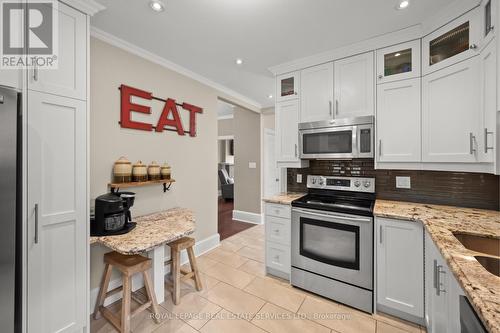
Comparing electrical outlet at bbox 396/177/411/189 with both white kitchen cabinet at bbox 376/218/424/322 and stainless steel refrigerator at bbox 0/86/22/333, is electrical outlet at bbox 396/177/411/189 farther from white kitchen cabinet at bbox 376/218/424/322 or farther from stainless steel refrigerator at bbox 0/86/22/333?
stainless steel refrigerator at bbox 0/86/22/333

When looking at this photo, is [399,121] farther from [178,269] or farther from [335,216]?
[178,269]

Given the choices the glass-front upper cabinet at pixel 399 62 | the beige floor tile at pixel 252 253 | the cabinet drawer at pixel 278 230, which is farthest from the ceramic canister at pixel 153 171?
the glass-front upper cabinet at pixel 399 62

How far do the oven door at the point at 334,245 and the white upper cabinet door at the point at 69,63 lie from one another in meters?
2.21

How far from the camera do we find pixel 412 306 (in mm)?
1773

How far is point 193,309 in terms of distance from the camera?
6.60 feet

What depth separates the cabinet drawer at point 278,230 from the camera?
2.43 meters

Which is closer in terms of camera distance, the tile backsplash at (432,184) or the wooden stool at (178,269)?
the tile backsplash at (432,184)

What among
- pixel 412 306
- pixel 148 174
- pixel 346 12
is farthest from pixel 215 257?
pixel 346 12

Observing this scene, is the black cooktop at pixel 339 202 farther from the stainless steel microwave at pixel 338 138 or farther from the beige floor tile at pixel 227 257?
the beige floor tile at pixel 227 257

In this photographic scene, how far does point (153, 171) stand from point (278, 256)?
68.5 inches

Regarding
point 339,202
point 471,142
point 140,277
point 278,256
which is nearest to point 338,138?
point 339,202

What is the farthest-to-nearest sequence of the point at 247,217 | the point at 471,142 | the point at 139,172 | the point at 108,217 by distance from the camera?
the point at 247,217, the point at 139,172, the point at 108,217, the point at 471,142

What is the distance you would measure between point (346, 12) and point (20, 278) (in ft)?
9.80

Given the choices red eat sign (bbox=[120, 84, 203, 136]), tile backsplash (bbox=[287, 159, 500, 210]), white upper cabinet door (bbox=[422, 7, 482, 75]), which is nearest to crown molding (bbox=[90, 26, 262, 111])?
red eat sign (bbox=[120, 84, 203, 136])
